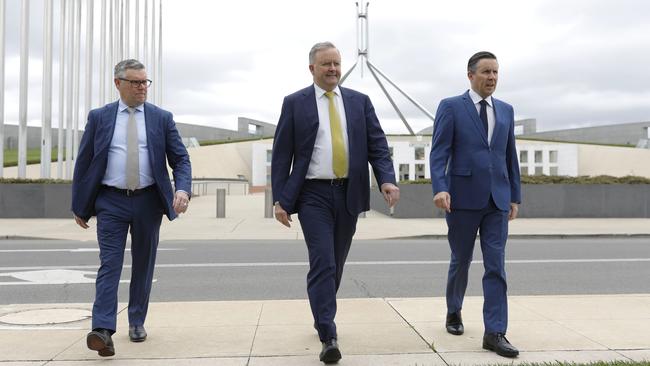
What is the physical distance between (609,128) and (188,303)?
279 ft

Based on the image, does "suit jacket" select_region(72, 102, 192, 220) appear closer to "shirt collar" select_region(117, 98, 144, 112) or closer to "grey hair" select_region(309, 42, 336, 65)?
"shirt collar" select_region(117, 98, 144, 112)

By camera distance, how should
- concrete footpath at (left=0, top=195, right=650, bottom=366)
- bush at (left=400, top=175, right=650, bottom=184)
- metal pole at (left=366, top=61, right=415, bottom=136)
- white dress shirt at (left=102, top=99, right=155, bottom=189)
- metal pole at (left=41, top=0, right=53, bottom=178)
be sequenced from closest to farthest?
concrete footpath at (left=0, top=195, right=650, bottom=366) → white dress shirt at (left=102, top=99, right=155, bottom=189) → bush at (left=400, top=175, right=650, bottom=184) → metal pole at (left=41, top=0, right=53, bottom=178) → metal pole at (left=366, top=61, right=415, bottom=136)

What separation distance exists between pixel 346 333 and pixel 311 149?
4.94ft

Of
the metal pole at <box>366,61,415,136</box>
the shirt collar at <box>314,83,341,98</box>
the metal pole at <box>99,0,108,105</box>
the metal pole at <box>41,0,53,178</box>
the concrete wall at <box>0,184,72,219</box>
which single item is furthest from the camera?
the metal pole at <box>366,61,415,136</box>

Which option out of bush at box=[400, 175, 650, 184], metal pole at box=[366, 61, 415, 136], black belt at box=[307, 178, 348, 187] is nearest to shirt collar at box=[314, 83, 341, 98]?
black belt at box=[307, 178, 348, 187]

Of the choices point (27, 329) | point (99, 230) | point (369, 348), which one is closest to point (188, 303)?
point (27, 329)

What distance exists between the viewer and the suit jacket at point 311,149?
4312 millimetres

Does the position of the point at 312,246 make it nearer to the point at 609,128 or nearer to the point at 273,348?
the point at 273,348

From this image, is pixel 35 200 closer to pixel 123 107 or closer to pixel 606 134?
pixel 123 107

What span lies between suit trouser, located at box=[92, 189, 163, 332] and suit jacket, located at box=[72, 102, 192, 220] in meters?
0.09

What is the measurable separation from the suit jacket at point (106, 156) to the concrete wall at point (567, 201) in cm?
1576

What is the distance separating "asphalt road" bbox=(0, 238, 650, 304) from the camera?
7.38 meters

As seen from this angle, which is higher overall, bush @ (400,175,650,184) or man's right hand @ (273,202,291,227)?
bush @ (400,175,650,184)

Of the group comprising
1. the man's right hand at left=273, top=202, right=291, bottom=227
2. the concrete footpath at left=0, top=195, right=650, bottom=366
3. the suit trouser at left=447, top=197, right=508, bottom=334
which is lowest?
the concrete footpath at left=0, top=195, right=650, bottom=366
